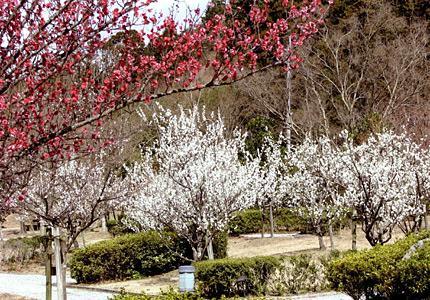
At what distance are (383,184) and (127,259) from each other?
7778 mm

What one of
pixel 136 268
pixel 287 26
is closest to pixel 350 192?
pixel 136 268

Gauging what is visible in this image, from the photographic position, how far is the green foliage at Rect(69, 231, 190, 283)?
16.7 metres

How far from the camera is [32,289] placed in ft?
52.9

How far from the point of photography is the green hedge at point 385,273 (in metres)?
7.29

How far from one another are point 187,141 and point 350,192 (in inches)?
171

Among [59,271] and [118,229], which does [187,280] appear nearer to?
[59,271]

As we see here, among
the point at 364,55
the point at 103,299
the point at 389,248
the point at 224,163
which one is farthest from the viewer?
the point at 364,55

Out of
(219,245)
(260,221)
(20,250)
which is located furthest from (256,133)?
(219,245)

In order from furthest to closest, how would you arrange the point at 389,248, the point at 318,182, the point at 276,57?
the point at 318,182, the point at 389,248, the point at 276,57

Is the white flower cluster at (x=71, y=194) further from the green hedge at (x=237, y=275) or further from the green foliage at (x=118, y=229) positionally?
the green foliage at (x=118, y=229)

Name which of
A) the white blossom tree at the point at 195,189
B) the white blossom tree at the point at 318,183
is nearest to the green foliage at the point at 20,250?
the white blossom tree at the point at 195,189

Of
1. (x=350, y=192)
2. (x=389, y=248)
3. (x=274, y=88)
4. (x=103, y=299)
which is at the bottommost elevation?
(x=103, y=299)

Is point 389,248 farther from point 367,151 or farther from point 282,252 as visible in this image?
Answer: point 282,252

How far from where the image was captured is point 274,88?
29.5 meters
